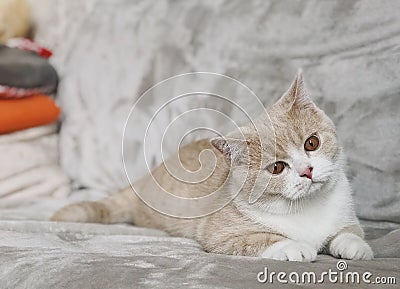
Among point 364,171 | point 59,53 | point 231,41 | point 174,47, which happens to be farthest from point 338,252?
point 59,53

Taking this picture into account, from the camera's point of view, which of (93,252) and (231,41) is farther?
(231,41)

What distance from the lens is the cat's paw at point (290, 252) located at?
3.67 feet

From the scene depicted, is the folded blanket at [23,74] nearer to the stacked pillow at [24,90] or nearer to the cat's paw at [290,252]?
the stacked pillow at [24,90]

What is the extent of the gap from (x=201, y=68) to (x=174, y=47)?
0.40 ft

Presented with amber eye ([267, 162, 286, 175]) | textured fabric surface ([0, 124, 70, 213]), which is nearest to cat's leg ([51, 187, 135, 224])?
textured fabric surface ([0, 124, 70, 213])

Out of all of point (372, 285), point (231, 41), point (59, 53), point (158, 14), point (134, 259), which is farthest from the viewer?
point (59, 53)

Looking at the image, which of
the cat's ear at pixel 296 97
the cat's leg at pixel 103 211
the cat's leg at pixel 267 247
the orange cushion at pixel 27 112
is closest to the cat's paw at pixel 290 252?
the cat's leg at pixel 267 247

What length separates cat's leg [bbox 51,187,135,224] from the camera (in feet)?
5.16

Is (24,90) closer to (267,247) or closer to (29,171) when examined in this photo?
(29,171)

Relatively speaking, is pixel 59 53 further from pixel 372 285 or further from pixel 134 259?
pixel 372 285

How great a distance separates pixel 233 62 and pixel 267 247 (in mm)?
680

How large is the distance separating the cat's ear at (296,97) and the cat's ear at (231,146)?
12cm

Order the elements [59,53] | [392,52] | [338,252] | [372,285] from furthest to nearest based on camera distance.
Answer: [59,53] < [392,52] < [338,252] < [372,285]

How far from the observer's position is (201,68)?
5.88 feet
